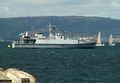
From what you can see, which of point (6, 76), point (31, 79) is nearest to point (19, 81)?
point (31, 79)

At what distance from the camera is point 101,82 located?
177 feet

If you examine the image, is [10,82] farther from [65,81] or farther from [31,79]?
[65,81]

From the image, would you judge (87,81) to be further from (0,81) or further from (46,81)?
(0,81)

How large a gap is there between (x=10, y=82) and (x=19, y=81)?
0.33 metres

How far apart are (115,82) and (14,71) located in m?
42.7

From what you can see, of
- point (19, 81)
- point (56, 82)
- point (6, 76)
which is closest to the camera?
point (19, 81)

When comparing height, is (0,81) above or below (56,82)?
above

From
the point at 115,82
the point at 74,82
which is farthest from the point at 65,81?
the point at 115,82

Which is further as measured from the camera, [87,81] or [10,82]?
[87,81]

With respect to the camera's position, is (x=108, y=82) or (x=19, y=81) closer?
(x=19, y=81)

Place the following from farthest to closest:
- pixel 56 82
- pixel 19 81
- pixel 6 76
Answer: pixel 56 82, pixel 6 76, pixel 19 81

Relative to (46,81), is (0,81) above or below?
above

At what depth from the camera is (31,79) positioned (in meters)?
10.8

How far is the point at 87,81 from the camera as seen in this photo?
2165 inches
